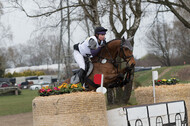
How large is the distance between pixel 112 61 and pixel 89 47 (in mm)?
648

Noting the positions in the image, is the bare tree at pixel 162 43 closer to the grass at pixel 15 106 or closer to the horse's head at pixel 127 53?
the grass at pixel 15 106

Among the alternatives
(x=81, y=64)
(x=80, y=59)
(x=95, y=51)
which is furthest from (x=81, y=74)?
(x=95, y=51)

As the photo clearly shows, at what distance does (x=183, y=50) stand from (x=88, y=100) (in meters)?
32.1

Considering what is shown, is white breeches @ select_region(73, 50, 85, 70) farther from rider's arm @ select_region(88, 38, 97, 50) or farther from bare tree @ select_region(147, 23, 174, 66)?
bare tree @ select_region(147, 23, 174, 66)

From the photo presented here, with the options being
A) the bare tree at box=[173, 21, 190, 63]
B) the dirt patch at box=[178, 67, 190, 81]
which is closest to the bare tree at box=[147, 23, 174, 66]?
the bare tree at box=[173, 21, 190, 63]

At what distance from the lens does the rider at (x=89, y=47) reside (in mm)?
5656

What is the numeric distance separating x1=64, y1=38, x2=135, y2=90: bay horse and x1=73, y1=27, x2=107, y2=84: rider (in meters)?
0.16

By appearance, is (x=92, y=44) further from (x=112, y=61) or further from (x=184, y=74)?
(x=184, y=74)

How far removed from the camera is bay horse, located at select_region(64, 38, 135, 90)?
18.6 feet

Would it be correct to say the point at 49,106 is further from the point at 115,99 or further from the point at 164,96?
the point at 115,99

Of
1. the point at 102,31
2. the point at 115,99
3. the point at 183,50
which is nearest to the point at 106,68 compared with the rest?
the point at 102,31

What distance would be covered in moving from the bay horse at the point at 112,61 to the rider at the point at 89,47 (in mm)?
158

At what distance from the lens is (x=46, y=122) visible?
12.9 feet

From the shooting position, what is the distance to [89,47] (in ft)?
18.7
